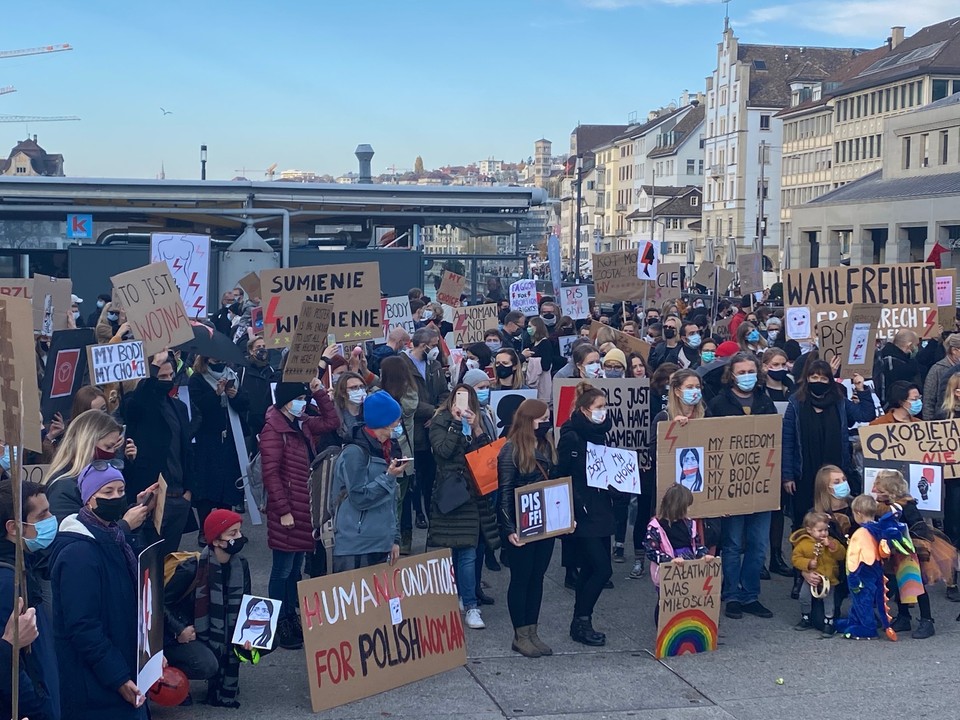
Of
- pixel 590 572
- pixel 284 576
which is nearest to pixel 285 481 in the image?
pixel 284 576

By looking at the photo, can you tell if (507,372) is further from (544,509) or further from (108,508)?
(108,508)

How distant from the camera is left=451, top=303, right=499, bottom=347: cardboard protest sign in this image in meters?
14.8

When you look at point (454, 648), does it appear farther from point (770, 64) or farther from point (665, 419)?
point (770, 64)

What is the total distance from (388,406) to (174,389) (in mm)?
2529

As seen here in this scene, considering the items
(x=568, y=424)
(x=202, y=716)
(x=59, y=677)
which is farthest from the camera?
(x=568, y=424)

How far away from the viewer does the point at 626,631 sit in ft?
27.1

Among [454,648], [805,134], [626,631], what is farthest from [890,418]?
[805,134]

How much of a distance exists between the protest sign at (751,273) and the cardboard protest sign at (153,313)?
1321 cm

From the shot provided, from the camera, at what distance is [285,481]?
25.8 feet

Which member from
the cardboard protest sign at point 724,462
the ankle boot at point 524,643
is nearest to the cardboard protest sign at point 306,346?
the ankle boot at point 524,643

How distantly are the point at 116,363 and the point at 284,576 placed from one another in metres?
2.40

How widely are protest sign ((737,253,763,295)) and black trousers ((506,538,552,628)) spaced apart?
14.3m

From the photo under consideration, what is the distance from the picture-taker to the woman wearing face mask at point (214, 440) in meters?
9.61

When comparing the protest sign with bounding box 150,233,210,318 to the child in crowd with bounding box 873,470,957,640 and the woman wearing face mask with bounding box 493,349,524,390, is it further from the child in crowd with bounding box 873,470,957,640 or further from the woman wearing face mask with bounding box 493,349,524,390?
the child in crowd with bounding box 873,470,957,640
